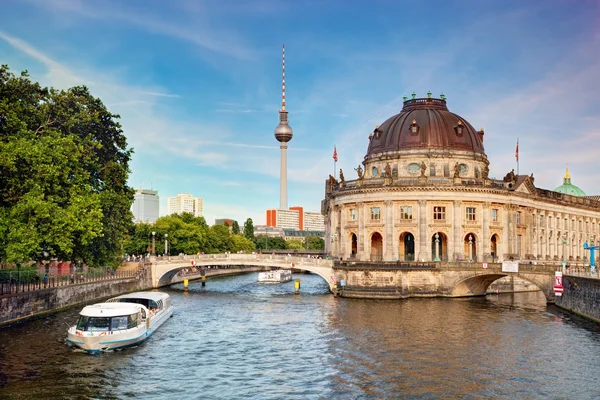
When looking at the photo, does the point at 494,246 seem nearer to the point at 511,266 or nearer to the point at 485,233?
the point at 485,233

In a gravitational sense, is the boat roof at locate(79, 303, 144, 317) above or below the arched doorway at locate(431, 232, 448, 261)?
below

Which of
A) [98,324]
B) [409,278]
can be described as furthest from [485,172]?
[98,324]

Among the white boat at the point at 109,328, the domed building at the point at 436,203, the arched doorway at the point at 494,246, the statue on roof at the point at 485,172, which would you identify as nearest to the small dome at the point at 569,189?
the domed building at the point at 436,203

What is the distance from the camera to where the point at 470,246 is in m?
100

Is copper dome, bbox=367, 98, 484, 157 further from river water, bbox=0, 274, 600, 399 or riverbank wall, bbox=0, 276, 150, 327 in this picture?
riverbank wall, bbox=0, 276, 150, 327

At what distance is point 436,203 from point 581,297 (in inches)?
1347

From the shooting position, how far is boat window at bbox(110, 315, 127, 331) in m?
49.0

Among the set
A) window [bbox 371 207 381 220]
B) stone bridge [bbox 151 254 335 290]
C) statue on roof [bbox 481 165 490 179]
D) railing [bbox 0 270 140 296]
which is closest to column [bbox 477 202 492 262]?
statue on roof [bbox 481 165 490 179]

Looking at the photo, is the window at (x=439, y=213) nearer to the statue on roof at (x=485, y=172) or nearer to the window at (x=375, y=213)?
the window at (x=375, y=213)

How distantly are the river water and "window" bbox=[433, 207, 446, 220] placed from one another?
2826cm

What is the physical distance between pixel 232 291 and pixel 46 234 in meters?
41.4

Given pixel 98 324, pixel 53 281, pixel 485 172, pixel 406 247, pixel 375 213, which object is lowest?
pixel 98 324

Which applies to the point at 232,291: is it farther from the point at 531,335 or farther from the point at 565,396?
the point at 565,396

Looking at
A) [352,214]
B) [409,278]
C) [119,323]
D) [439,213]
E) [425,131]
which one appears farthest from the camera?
[425,131]
